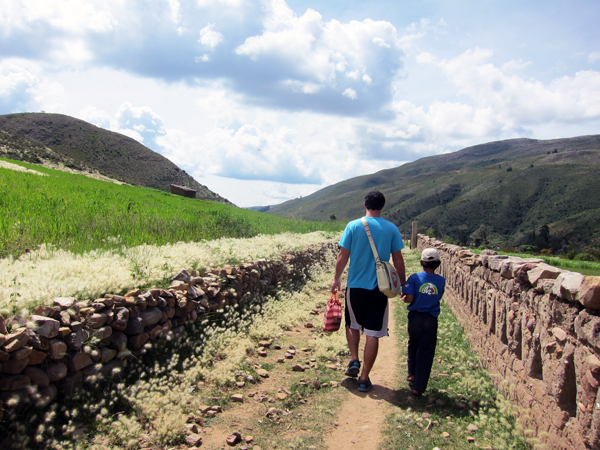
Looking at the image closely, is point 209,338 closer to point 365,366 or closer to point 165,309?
point 165,309

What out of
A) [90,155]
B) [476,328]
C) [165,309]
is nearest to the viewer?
[165,309]

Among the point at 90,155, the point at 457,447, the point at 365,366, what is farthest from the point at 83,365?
the point at 90,155

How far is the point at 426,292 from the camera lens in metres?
4.40

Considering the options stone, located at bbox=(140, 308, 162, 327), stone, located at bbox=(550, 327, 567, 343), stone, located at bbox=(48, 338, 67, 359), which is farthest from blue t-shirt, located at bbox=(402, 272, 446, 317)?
stone, located at bbox=(48, 338, 67, 359)

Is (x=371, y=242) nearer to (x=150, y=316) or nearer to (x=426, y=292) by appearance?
(x=426, y=292)

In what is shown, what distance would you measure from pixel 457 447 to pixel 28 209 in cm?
929

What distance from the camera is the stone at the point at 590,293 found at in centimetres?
249

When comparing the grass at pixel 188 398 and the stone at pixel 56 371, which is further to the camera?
the stone at pixel 56 371

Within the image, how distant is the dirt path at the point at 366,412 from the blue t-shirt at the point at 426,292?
1.13 metres

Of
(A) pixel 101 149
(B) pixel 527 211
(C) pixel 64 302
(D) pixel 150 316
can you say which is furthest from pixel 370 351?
(B) pixel 527 211

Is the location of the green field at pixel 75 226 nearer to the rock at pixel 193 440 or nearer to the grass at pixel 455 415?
the rock at pixel 193 440

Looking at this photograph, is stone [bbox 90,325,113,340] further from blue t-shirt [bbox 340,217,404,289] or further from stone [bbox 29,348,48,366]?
blue t-shirt [bbox 340,217,404,289]

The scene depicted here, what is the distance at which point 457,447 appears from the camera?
11.1 ft

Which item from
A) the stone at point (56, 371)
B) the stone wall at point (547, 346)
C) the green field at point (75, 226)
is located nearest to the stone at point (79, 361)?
the stone at point (56, 371)
